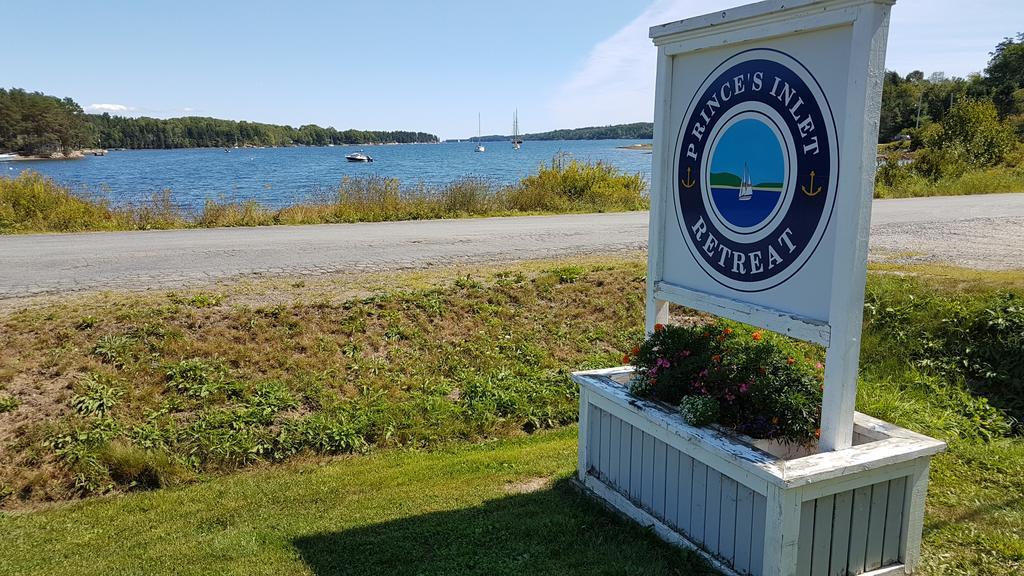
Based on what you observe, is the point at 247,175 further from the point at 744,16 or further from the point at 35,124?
the point at 744,16

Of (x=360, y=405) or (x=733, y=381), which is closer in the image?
(x=733, y=381)

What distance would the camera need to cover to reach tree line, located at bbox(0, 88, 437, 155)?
310 ft

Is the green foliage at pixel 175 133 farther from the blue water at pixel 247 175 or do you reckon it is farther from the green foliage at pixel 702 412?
the green foliage at pixel 702 412

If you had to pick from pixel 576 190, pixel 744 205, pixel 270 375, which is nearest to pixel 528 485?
pixel 744 205

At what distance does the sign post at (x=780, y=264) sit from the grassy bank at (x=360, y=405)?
589mm

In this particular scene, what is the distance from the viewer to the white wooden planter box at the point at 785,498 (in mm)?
3322

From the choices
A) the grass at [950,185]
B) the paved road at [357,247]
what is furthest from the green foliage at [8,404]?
the grass at [950,185]

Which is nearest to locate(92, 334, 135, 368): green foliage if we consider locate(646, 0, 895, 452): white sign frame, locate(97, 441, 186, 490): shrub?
locate(97, 441, 186, 490): shrub

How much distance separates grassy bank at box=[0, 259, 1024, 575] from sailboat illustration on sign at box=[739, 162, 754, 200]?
2045 millimetres

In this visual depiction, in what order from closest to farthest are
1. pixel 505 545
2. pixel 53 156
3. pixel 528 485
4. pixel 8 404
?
pixel 505 545 → pixel 528 485 → pixel 8 404 → pixel 53 156

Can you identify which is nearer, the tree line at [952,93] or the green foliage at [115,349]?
the green foliage at [115,349]

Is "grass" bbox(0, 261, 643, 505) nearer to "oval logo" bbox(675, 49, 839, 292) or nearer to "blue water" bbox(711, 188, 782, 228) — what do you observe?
"oval logo" bbox(675, 49, 839, 292)

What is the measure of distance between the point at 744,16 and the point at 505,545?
3137 mm

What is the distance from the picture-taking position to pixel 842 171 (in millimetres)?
3293
